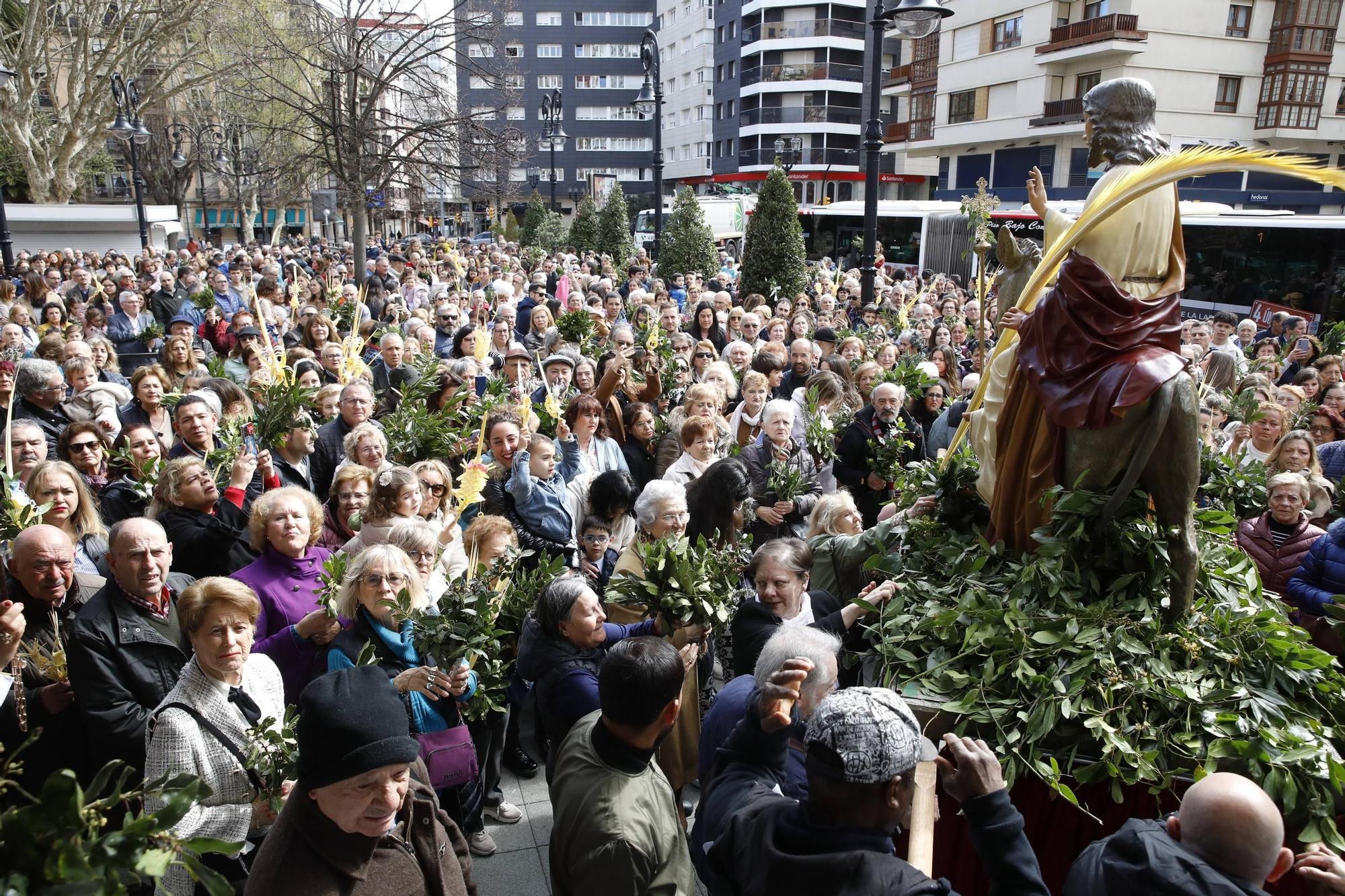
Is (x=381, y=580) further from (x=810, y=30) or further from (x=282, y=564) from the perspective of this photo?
(x=810, y=30)

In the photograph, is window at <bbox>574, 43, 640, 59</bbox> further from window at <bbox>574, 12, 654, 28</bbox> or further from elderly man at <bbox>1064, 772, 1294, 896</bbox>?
elderly man at <bbox>1064, 772, 1294, 896</bbox>

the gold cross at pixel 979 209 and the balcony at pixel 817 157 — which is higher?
the balcony at pixel 817 157

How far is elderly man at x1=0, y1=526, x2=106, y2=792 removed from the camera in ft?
11.3

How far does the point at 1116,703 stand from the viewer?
10.9 ft

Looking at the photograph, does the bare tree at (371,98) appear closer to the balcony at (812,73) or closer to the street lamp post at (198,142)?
the street lamp post at (198,142)

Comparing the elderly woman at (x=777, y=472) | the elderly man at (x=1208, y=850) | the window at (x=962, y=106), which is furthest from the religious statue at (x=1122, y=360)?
the window at (x=962, y=106)

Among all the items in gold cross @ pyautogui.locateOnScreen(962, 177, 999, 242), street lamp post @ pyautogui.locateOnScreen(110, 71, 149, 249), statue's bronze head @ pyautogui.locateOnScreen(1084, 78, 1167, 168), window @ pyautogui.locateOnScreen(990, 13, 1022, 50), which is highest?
window @ pyautogui.locateOnScreen(990, 13, 1022, 50)

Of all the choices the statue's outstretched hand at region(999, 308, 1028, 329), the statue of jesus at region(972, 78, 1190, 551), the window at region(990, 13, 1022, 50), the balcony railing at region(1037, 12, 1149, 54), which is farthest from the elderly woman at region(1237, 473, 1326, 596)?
the window at region(990, 13, 1022, 50)

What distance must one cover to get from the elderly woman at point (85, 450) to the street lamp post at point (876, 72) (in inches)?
302

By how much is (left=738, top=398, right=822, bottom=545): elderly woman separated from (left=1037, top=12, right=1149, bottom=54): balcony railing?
33.7 meters

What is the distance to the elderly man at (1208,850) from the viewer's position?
2.28 metres

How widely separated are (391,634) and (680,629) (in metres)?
1.16

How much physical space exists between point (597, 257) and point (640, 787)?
23.4m

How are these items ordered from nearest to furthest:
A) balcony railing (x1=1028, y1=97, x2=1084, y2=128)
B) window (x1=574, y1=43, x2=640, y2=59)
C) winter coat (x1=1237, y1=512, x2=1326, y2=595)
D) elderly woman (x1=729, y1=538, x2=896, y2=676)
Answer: elderly woman (x1=729, y1=538, x2=896, y2=676) → winter coat (x1=1237, y1=512, x2=1326, y2=595) → balcony railing (x1=1028, y1=97, x2=1084, y2=128) → window (x1=574, y1=43, x2=640, y2=59)
